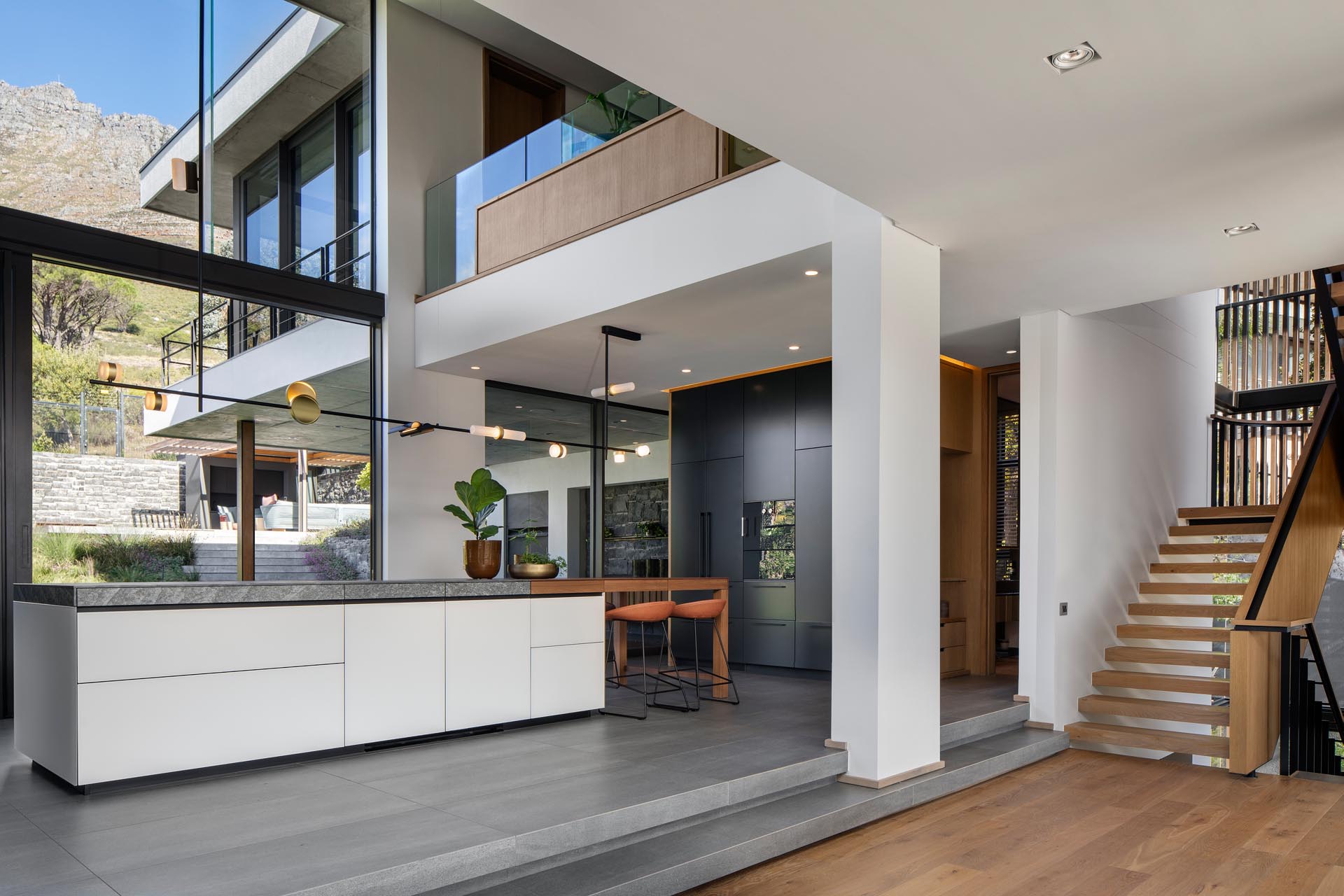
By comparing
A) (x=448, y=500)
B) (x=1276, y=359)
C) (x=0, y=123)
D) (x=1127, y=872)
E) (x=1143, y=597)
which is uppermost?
(x=0, y=123)

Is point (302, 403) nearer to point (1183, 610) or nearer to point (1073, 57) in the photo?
point (1073, 57)

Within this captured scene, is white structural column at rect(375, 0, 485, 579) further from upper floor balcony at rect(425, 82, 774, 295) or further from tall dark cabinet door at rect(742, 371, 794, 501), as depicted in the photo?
tall dark cabinet door at rect(742, 371, 794, 501)

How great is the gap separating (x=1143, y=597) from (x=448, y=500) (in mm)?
5794

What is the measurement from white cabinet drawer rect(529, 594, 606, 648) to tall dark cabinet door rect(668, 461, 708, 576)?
9.59ft

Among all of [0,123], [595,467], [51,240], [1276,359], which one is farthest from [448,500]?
[1276,359]

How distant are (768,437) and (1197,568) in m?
3.57

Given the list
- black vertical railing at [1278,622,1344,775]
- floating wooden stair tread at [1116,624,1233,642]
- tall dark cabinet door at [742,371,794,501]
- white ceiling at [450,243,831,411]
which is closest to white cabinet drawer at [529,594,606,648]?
white ceiling at [450,243,831,411]

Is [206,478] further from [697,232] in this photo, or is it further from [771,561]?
[771,561]

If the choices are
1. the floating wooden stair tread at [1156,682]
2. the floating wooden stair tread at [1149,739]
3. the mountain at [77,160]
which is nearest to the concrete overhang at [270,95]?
the mountain at [77,160]

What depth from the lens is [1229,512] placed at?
25.6 ft

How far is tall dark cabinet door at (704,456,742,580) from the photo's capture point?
319 inches

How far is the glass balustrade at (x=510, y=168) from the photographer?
20.3ft

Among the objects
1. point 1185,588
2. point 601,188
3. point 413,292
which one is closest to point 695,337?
point 601,188

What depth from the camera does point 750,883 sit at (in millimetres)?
3400
